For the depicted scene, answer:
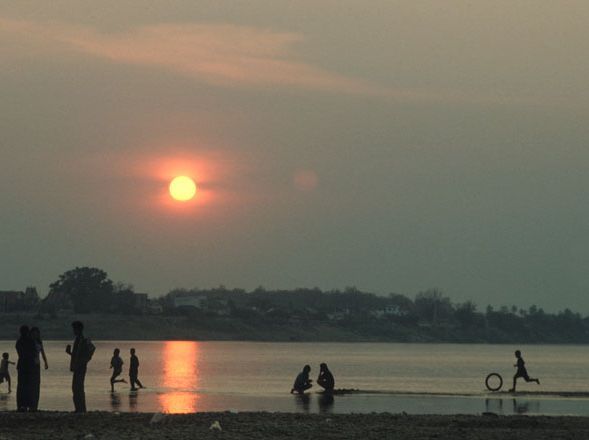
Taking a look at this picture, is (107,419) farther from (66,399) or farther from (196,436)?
(66,399)

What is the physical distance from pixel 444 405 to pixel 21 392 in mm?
15152

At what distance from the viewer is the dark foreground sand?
21547 mm

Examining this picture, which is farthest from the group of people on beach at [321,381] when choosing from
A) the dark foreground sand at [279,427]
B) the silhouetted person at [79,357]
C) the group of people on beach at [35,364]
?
the silhouetted person at [79,357]

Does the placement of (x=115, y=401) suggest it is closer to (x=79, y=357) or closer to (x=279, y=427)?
(x=79, y=357)

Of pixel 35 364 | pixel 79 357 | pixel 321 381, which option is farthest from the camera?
pixel 321 381

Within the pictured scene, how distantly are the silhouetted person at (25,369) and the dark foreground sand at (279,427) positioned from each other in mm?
696

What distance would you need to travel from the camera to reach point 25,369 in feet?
88.0

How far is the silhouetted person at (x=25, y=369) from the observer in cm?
2680

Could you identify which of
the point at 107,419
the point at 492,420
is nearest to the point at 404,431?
the point at 492,420

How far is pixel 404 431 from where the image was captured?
913 inches

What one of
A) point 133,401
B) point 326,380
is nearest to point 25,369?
point 133,401

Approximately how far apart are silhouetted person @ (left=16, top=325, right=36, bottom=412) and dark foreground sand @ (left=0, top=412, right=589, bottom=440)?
70cm

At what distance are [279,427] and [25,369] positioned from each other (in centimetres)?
658

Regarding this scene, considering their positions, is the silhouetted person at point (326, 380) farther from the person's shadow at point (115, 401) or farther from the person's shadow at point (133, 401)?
the person's shadow at point (115, 401)
